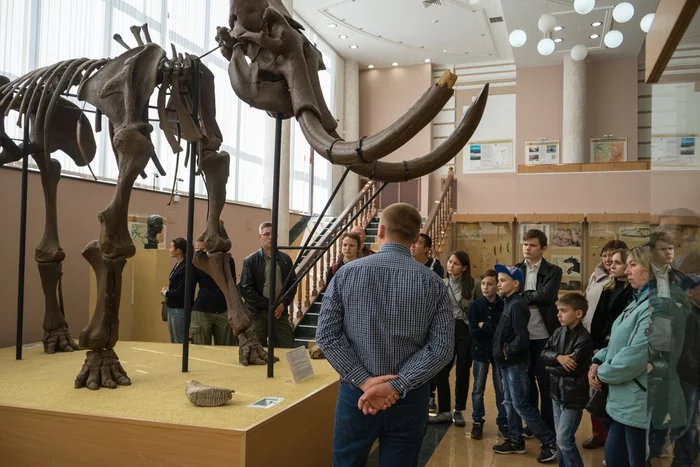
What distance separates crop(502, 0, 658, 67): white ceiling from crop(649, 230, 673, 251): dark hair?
11934 millimetres

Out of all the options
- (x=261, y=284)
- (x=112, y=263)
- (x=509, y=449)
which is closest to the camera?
(x=112, y=263)

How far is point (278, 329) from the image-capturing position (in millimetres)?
5465

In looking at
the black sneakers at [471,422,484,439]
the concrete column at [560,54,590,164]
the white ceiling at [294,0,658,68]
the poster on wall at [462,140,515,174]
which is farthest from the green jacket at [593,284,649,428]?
the poster on wall at [462,140,515,174]

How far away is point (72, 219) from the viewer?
20.9 feet

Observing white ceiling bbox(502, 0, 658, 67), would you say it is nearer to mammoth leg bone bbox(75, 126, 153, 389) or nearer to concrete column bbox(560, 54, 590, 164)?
concrete column bbox(560, 54, 590, 164)

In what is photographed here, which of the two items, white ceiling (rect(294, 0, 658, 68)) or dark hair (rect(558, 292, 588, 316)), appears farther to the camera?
white ceiling (rect(294, 0, 658, 68))

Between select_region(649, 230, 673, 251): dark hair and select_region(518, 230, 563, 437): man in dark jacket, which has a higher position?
select_region(649, 230, 673, 251): dark hair

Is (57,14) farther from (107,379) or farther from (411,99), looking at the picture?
(411,99)

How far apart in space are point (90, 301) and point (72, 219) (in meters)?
1.01

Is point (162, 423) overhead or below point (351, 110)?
below

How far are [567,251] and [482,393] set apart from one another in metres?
8.17

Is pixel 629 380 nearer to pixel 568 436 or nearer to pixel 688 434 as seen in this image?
pixel 568 436

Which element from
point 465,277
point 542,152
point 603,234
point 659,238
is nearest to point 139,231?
point 465,277

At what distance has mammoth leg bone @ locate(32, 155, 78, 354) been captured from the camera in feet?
15.4
